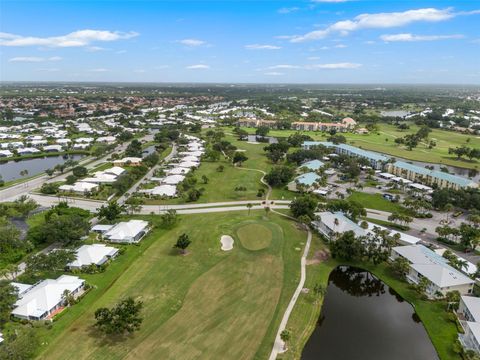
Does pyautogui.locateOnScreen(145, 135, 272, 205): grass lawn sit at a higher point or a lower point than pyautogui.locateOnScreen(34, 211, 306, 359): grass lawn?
lower

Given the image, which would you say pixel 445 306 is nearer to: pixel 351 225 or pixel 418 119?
pixel 351 225

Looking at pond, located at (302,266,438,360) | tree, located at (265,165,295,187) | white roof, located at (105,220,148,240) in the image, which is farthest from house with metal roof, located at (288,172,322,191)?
white roof, located at (105,220,148,240)

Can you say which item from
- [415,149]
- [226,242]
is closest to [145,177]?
[226,242]

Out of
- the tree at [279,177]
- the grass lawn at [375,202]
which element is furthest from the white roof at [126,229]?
the grass lawn at [375,202]

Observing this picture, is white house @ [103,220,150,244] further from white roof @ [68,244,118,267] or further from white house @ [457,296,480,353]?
white house @ [457,296,480,353]

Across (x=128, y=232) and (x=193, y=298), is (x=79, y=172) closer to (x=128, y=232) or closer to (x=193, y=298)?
(x=128, y=232)

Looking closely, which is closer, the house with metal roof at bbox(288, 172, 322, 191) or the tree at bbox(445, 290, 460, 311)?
the tree at bbox(445, 290, 460, 311)

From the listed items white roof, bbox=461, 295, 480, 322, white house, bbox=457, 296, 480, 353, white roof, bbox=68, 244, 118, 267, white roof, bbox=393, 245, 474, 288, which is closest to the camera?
white house, bbox=457, 296, 480, 353
